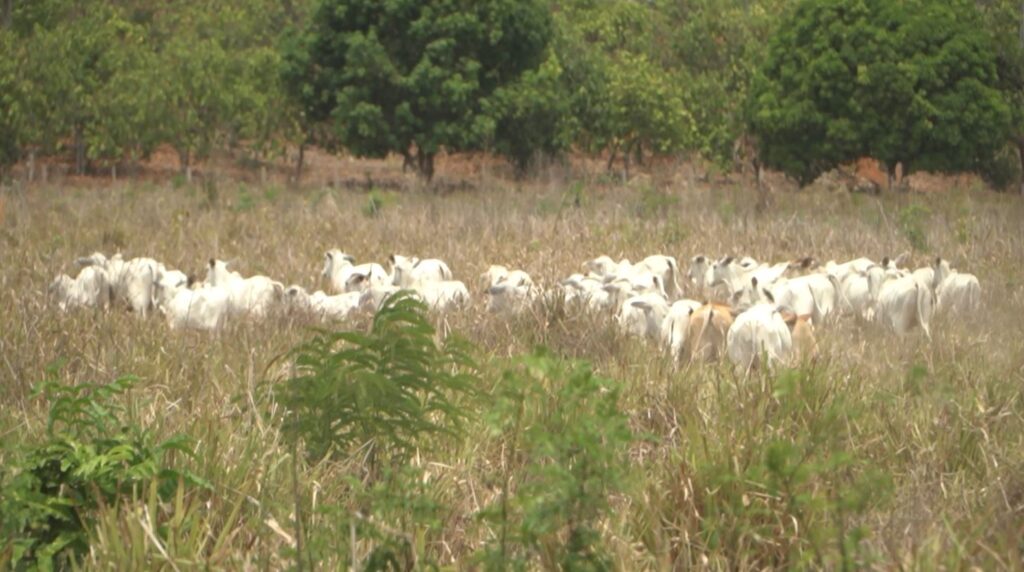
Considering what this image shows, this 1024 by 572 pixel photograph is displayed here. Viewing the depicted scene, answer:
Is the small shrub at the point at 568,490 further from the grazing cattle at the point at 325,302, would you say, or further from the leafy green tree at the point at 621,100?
the leafy green tree at the point at 621,100

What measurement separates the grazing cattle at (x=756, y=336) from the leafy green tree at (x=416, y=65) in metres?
27.6

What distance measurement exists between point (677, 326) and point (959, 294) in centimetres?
296

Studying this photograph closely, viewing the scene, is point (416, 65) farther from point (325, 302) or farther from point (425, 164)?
point (325, 302)

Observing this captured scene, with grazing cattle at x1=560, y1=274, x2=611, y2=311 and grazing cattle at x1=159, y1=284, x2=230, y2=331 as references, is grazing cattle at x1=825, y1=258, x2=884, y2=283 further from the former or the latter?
grazing cattle at x1=159, y1=284, x2=230, y2=331

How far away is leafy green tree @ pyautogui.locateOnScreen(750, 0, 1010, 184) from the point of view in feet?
119

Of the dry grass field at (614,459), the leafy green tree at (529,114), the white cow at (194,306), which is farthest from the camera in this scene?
the leafy green tree at (529,114)

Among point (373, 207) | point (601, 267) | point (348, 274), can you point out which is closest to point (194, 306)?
point (348, 274)

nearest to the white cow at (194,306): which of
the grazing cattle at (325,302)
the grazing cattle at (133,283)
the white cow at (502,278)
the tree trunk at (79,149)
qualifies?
the grazing cattle at (133,283)

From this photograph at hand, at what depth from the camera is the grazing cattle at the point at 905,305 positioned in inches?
356

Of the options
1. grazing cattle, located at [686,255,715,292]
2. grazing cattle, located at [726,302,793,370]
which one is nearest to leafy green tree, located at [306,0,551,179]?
grazing cattle, located at [686,255,715,292]

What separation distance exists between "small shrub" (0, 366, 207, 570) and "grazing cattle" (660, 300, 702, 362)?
3559 millimetres

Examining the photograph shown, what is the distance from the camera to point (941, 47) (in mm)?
37250

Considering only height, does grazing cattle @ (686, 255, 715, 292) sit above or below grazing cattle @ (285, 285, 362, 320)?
above

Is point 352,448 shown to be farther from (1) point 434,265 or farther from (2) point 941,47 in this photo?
(2) point 941,47
